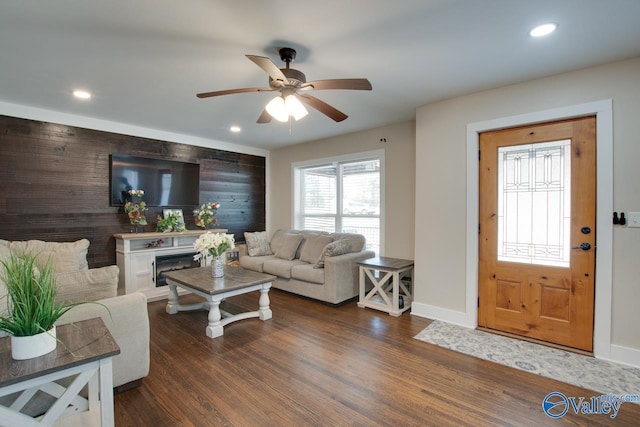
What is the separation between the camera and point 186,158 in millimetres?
5039

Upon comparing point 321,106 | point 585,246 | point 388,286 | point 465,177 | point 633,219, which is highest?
point 321,106

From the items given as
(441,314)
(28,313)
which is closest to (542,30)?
(441,314)

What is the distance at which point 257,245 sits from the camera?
17.2 ft

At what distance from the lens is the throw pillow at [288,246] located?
4953mm

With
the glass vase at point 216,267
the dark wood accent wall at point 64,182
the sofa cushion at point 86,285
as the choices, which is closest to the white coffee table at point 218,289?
the glass vase at point 216,267

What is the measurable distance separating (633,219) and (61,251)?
562cm

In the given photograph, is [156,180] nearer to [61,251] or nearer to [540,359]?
[61,251]

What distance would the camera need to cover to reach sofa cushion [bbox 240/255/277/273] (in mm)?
4816

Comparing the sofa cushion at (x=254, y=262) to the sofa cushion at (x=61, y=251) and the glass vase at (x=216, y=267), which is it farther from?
the sofa cushion at (x=61, y=251)

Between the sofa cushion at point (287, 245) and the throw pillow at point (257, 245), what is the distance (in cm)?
14

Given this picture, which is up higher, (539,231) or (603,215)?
(603,215)

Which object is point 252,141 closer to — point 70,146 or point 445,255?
point 70,146

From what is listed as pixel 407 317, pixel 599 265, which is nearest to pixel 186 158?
pixel 407 317

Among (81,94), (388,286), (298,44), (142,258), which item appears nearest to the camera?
(298,44)
